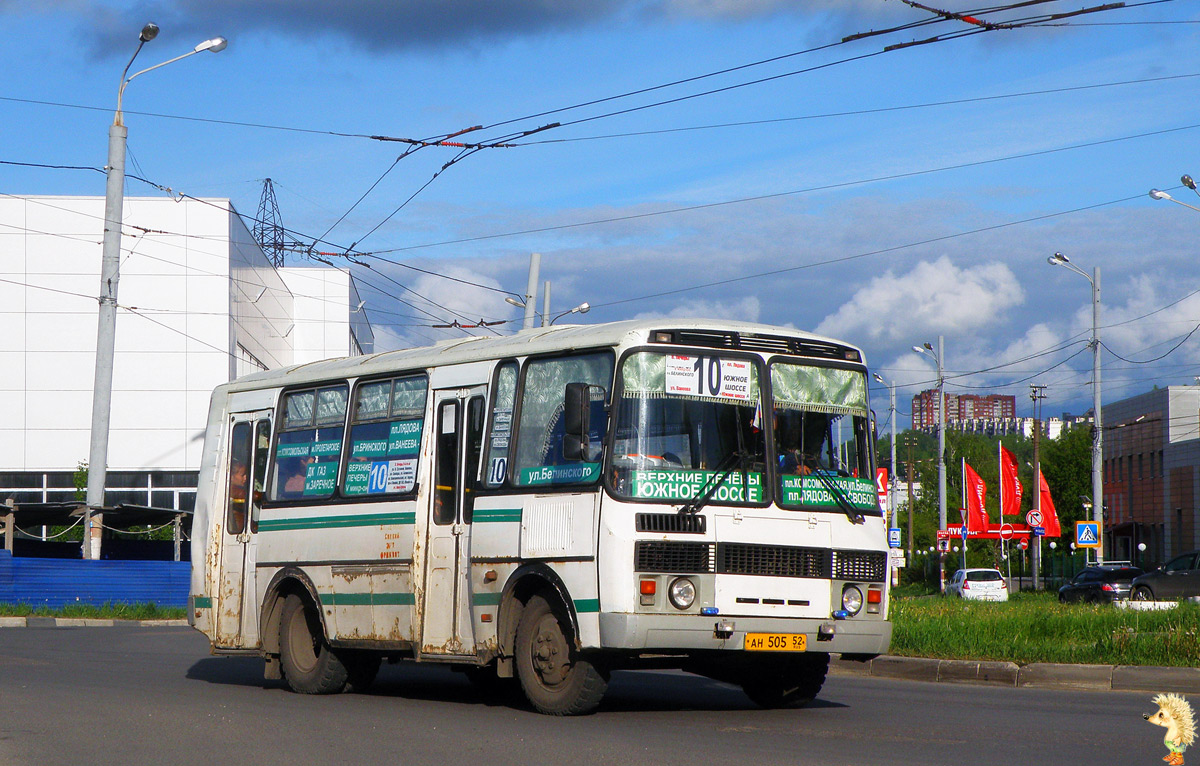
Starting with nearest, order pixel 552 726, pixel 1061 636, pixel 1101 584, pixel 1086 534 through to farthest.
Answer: pixel 552 726 → pixel 1061 636 → pixel 1101 584 → pixel 1086 534

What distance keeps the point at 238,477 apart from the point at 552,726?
222 inches

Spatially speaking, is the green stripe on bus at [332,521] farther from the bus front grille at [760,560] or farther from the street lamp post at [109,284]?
the street lamp post at [109,284]

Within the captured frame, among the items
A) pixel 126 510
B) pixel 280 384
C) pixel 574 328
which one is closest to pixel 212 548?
pixel 280 384

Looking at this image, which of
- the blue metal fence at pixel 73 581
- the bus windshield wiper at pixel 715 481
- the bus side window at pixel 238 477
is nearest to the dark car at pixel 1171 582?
the blue metal fence at pixel 73 581

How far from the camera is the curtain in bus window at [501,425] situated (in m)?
10.9

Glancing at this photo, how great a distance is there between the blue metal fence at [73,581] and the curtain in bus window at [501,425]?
2073 cm

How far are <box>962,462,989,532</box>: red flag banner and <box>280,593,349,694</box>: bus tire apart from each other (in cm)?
4650

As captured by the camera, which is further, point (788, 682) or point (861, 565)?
point (788, 682)

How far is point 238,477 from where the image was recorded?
46.2ft

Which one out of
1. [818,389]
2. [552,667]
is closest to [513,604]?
[552,667]

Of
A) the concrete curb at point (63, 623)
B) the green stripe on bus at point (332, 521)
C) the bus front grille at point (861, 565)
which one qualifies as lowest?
the concrete curb at point (63, 623)

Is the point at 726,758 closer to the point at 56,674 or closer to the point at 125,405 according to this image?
the point at 56,674

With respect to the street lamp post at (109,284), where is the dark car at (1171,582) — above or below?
below

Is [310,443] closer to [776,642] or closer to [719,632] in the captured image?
[719,632]
